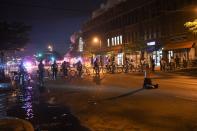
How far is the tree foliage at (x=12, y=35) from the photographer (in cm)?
3596

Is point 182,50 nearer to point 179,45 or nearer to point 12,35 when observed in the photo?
point 179,45

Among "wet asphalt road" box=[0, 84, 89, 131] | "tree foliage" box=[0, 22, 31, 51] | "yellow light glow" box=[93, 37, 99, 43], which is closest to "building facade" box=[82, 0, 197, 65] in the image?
"yellow light glow" box=[93, 37, 99, 43]

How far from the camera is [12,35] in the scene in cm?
3847

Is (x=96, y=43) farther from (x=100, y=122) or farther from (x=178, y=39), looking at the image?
(x=100, y=122)

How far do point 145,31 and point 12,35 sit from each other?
2616 cm

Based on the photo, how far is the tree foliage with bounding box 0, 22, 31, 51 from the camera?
36.0m

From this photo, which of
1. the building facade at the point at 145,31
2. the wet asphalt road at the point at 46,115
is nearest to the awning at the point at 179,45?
the building facade at the point at 145,31

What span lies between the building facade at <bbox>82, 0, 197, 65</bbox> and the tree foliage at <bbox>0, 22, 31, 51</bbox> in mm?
16111

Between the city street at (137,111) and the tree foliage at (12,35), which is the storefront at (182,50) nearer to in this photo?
the tree foliage at (12,35)

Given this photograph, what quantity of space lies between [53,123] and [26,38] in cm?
Answer: 3212

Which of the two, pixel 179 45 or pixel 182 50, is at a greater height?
pixel 179 45

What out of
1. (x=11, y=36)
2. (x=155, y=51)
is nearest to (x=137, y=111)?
(x=11, y=36)

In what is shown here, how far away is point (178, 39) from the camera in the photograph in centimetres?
4938

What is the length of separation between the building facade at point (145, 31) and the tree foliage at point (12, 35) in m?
16.1
